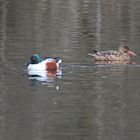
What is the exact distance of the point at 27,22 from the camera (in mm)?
30875

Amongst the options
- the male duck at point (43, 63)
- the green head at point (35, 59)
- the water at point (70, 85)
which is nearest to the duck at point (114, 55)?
the water at point (70, 85)

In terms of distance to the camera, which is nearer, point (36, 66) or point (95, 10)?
point (36, 66)

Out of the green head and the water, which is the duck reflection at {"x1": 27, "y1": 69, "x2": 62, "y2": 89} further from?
the green head

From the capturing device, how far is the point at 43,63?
64.5 ft

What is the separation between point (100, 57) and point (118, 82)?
355cm

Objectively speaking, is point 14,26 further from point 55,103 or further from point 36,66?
point 55,103

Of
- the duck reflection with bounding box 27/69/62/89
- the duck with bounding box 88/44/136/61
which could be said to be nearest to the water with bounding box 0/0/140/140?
the duck reflection with bounding box 27/69/62/89

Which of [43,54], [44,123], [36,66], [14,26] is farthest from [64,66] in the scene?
[14,26]

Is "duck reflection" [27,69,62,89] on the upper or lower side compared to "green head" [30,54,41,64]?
lower

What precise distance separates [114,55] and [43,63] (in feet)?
7.22

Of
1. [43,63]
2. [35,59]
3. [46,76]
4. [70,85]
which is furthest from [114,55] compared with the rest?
[70,85]

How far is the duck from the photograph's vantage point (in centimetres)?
2097

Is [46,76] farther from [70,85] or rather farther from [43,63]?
[70,85]

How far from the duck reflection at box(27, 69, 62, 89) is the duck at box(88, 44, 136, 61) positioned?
1764 mm
